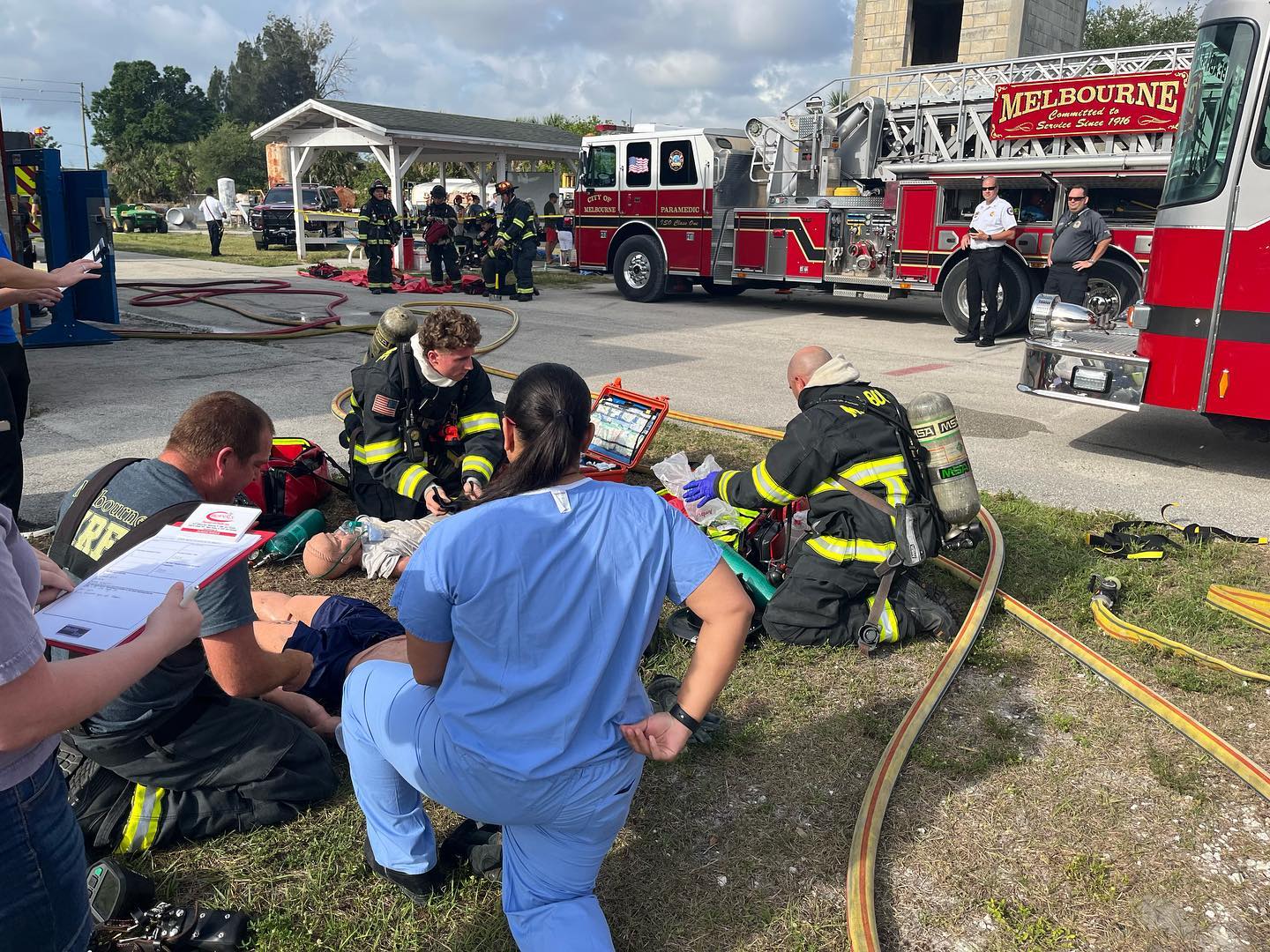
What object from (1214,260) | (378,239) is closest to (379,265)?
(378,239)

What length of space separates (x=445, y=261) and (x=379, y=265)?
1912 mm

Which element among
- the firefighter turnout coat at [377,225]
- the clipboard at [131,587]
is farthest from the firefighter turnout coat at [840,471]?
the firefighter turnout coat at [377,225]

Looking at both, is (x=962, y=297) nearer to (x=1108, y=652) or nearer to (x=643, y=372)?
(x=643, y=372)

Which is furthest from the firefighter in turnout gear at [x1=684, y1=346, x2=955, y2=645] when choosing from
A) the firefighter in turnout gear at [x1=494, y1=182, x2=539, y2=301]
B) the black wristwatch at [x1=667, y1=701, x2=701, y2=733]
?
the firefighter in turnout gear at [x1=494, y1=182, x2=539, y2=301]

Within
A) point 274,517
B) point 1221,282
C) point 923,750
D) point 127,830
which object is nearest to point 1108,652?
point 923,750

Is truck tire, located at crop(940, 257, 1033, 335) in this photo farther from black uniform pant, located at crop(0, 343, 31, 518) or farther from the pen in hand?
the pen in hand

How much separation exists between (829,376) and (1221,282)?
3453mm

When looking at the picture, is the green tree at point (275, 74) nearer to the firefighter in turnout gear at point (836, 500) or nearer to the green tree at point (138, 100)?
the green tree at point (138, 100)

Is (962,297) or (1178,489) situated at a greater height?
(962,297)

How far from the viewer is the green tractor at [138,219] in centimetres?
3512

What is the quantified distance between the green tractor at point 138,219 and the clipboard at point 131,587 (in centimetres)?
3854

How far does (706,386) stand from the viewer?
8734 millimetres

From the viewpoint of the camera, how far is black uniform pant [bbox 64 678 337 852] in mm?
2576

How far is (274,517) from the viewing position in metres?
5.00
